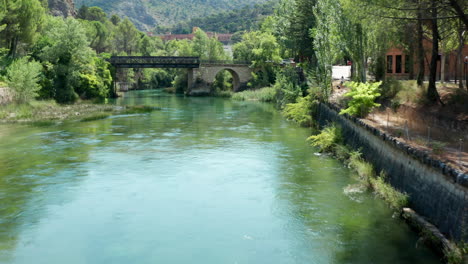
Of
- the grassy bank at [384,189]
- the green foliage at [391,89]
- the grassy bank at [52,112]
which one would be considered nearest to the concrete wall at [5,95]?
the grassy bank at [52,112]

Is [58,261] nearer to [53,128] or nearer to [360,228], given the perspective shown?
[360,228]

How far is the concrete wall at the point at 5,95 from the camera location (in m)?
40.5

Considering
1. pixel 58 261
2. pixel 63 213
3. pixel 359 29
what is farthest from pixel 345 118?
pixel 58 261

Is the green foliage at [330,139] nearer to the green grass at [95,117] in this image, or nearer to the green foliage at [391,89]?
the green foliage at [391,89]

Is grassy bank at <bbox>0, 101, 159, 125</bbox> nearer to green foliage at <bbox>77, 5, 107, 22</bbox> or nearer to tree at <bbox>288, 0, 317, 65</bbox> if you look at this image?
tree at <bbox>288, 0, 317, 65</bbox>

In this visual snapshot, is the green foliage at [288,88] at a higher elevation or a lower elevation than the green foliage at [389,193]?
higher

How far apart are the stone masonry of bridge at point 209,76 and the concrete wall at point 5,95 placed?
3994cm

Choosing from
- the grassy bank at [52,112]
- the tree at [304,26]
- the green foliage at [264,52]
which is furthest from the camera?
the green foliage at [264,52]

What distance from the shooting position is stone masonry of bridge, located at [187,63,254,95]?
3100 inches

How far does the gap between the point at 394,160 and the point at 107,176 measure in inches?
473

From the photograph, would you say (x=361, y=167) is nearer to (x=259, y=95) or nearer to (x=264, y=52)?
(x=259, y=95)

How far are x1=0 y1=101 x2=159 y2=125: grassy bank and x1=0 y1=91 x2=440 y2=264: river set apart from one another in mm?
11992

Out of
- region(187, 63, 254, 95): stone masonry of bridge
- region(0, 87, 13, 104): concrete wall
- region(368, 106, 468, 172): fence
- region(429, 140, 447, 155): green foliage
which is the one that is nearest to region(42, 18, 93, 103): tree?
region(0, 87, 13, 104): concrete wall

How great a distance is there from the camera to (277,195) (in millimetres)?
17281
